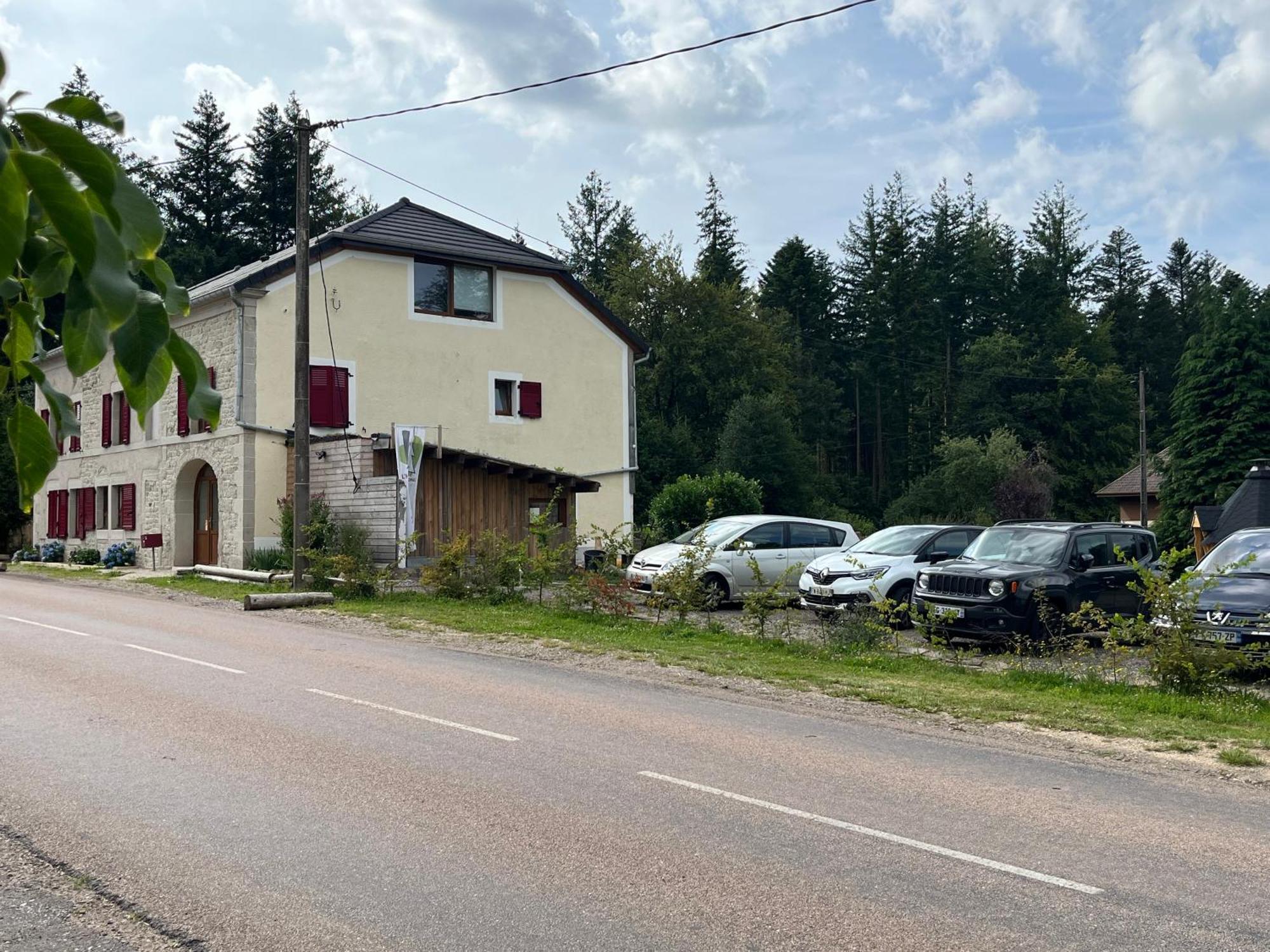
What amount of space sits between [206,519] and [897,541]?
20.9m

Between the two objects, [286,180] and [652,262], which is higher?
[286,180]

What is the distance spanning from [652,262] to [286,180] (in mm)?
19445

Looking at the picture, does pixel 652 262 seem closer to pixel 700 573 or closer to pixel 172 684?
pixel 700 573

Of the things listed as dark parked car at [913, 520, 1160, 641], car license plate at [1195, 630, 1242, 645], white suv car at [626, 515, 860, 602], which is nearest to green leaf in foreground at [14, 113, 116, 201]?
car license plate at [1195, 630, 1242, 645]

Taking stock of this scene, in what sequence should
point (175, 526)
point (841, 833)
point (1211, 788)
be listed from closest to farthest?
point (841, 833) < point (1211, 788) < point (175, 526)

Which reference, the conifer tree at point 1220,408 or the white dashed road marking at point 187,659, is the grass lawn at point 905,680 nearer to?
the white dashed road marking at point 187,659

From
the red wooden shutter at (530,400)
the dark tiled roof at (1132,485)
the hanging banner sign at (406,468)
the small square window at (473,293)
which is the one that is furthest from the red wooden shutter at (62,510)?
the dark tiled roof at (1132,485)

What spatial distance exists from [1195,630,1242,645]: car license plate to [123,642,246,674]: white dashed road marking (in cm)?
1014

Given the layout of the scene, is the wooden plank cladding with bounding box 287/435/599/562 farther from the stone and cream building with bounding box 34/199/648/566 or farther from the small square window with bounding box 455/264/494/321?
the small square window with bounding box 455/264/494/321

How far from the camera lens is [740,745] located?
8.74 meters

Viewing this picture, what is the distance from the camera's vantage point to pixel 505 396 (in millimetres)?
34812

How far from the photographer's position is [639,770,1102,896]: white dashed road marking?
542 centimetres

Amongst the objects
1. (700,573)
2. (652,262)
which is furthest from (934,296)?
(700,573)

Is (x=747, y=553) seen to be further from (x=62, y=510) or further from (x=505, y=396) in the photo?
(x=62, y=510)
